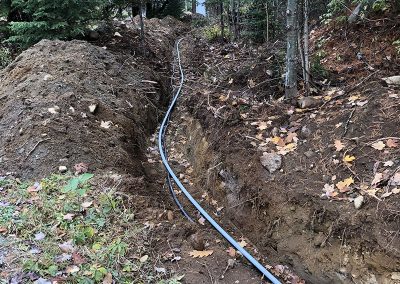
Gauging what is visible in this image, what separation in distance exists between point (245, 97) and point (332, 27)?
3403 millimetres

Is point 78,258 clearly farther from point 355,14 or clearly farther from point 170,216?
point 355,14

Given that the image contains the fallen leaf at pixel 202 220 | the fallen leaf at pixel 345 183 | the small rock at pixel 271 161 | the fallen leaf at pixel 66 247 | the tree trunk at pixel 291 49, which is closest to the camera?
the fallen leaf at pixel 66 247

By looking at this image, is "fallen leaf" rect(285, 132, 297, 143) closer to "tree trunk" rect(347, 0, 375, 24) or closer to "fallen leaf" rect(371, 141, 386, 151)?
"fallen leaf" rect(371, 141, 386, 151)

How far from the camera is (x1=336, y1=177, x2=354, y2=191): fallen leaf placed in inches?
167

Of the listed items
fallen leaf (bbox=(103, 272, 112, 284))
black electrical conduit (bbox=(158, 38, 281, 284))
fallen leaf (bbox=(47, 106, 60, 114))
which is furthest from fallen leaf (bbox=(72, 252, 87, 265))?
fallen leaf (bbox=(47, 106, 60, 114))

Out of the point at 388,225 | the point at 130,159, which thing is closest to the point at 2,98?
the point at 130,159

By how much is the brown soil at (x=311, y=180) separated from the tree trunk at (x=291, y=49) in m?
0.30

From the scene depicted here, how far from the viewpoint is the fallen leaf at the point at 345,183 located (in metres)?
4.25

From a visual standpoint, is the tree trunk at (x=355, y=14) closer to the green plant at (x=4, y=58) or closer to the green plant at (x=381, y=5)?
the green plant at (x=381, y=5)

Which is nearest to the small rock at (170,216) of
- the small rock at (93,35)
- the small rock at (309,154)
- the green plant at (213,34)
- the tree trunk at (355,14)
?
the small rock at (309,154)

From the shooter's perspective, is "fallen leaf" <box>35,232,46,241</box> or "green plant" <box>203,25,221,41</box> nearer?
"fallen leaf" <box>35,232,46,241</box>

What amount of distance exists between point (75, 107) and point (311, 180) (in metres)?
3.98

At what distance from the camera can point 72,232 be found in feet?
12.7

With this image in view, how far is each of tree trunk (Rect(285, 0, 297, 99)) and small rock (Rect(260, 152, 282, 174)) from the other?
4.95 ft
